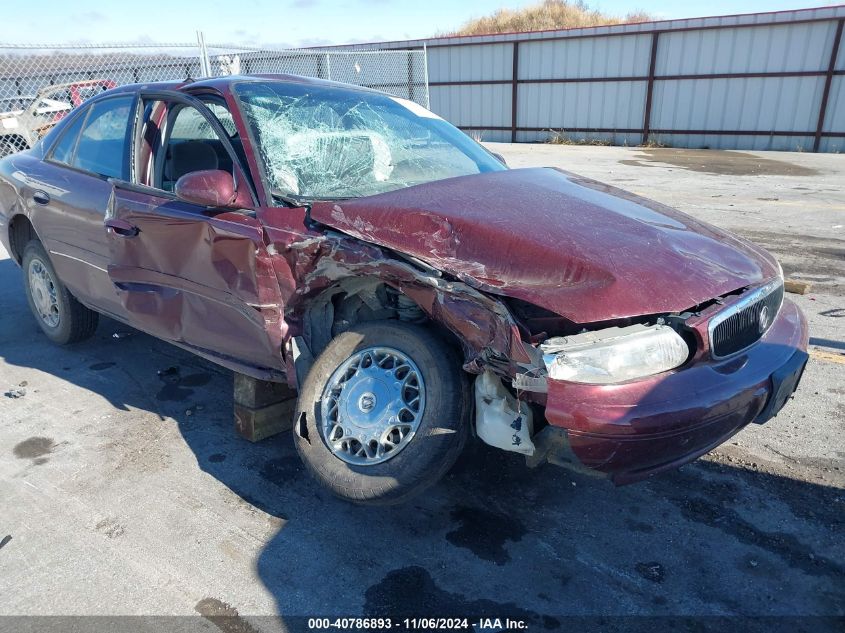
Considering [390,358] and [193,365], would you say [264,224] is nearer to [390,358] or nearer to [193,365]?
[390,358]

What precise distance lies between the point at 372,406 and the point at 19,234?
12.5 ft

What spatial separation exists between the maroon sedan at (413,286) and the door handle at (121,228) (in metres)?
0.02

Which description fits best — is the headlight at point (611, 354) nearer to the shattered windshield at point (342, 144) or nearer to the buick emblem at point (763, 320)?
the buick emblem at point (763, 320)

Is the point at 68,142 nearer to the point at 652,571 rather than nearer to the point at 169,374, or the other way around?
the point at 169,374

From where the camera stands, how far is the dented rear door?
301 cm

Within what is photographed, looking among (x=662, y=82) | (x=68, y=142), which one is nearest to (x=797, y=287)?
(x=68, y=142)

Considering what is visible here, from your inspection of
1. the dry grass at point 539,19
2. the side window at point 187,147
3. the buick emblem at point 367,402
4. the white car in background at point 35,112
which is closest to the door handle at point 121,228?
the side window at point 187,147

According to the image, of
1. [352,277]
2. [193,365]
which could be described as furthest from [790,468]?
[193,365]

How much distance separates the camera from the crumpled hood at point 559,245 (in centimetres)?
233

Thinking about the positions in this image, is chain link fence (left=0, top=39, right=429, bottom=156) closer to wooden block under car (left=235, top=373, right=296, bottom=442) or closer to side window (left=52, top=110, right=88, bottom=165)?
side window (left=52, top=110, right=88, bottom=165)

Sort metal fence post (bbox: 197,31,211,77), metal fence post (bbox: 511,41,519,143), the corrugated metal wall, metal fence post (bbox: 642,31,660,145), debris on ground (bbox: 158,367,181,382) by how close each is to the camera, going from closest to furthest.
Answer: debris on ground (bbox: 158,367,181,382)
metal fence post (bbox: 197,31,211,77)
the corrugated metal wall
metal fence post (bbox: 642,31,660,145)
metal fence post (bbox: 511,41,519,143)

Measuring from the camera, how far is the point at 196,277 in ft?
10.8

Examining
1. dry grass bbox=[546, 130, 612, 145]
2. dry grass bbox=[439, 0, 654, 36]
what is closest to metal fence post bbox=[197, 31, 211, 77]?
dry grass bbox=[546, 130, 612, 145]

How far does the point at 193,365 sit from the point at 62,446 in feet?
3.80
